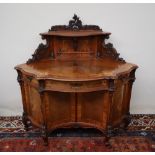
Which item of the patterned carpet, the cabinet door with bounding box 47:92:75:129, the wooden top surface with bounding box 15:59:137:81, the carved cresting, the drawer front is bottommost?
the patterned carpet

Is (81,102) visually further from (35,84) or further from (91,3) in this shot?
(91,3)

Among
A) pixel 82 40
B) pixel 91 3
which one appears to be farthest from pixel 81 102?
pixel 91 3

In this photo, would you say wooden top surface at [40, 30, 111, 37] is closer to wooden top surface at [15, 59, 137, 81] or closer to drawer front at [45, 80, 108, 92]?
wooden top surface at [15, 59, 137, 81]

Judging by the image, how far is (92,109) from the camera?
7.48ft

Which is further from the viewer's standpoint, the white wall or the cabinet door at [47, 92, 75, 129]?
the white wall

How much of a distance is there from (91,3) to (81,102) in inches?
41.9

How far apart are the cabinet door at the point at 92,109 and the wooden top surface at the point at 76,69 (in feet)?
0.83

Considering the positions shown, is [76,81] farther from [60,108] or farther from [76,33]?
[76,33]

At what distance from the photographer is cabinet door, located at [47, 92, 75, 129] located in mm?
2193

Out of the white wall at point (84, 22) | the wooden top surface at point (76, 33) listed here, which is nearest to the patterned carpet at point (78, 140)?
the white wall at point (84, 22)

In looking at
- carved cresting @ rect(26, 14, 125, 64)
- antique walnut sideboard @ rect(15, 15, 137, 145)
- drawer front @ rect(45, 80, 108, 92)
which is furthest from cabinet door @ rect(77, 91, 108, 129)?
carved cresting @ rect(26, 14, 125, 64)

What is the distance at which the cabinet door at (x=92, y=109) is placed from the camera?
7.20ft

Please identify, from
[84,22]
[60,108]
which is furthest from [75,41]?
[60,108]

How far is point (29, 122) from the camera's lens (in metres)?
2.63
